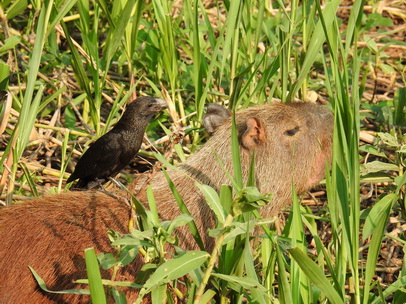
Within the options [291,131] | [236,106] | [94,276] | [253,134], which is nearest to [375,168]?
[291,131]

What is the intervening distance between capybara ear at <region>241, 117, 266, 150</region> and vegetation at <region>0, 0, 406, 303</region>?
272 millimetres

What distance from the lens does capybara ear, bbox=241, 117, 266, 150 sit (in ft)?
11.1

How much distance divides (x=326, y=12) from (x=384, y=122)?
1.26 metres

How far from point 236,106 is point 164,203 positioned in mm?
906

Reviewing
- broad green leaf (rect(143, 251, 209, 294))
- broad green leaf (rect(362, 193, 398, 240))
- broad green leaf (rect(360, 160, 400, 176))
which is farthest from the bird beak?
broad green leaf (rect(143, 251, 209, 294))

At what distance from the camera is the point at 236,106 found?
4.06 m

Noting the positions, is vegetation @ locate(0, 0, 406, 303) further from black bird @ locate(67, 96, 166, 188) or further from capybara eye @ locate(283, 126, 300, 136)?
capybara eye @ locate(283, 126, 300, 136)

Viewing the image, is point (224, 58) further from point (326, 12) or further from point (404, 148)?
point (404, 148)

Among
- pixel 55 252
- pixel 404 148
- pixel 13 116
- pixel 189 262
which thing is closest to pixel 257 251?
pixel 404 148

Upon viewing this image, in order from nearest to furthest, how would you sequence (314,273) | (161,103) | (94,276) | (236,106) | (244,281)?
1. (94,276)
2. (244,281)
3. (314,273)
4. (236,106)
5. (161,103)

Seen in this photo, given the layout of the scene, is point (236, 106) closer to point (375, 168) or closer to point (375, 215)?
point (375, 168)

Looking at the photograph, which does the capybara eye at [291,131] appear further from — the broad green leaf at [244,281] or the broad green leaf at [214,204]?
the broad green leaf at [244,281]

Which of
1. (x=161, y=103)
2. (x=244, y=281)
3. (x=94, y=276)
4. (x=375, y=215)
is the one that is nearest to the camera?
(x=94, y=276)

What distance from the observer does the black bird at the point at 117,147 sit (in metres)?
3.97
